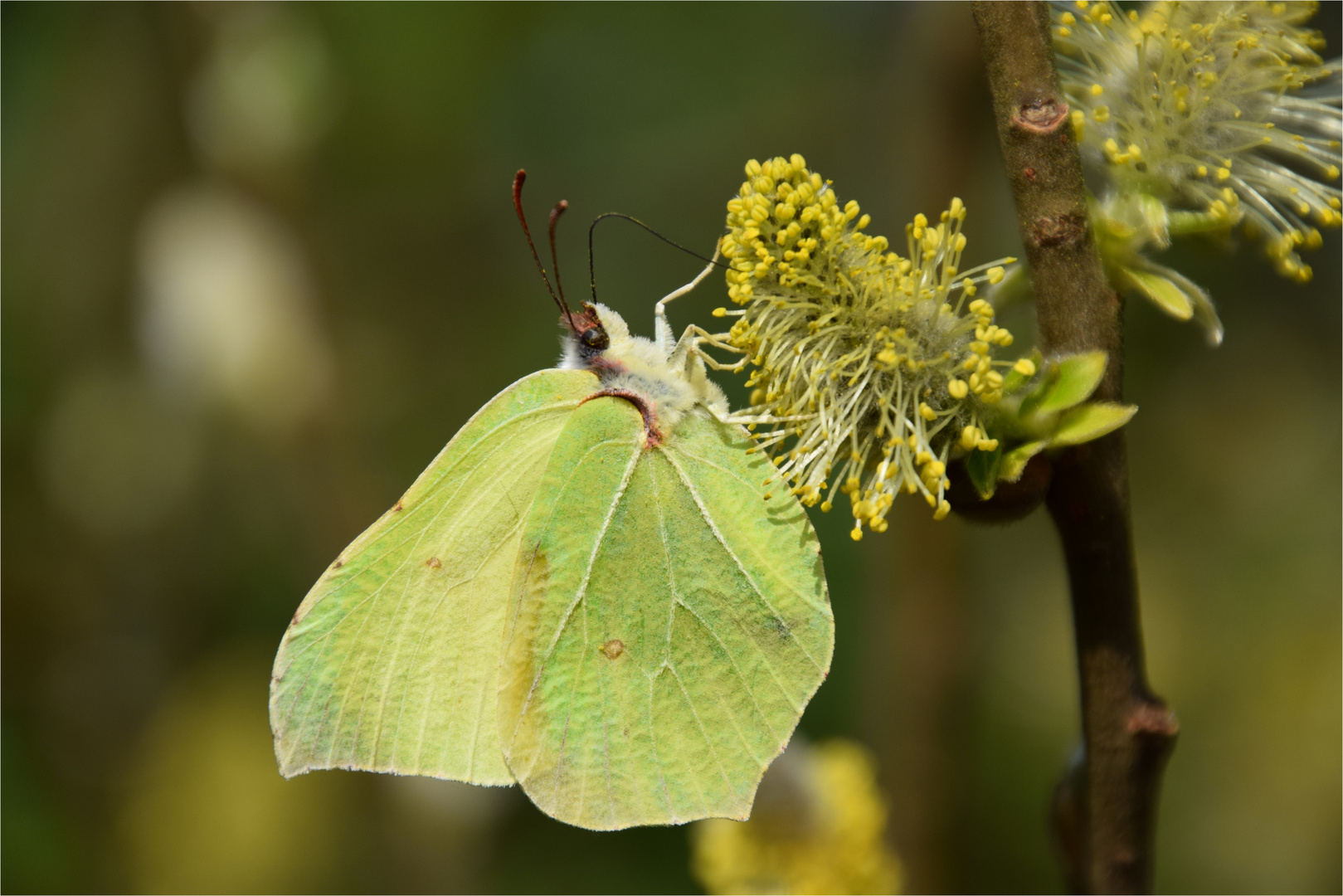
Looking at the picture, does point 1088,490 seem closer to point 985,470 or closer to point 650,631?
point 985,470

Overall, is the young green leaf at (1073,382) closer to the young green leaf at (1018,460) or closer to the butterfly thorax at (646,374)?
the young green leaf at (1018,460)

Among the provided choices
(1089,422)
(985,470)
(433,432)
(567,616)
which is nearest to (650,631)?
(567,616)

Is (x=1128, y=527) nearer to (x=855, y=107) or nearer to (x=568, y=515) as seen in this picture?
(x=568, y=515)

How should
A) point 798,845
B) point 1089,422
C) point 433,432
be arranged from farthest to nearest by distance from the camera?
point 433,432 < point 798,845 < point 1089,422


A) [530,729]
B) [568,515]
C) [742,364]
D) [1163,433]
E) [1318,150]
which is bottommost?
[1163,433]

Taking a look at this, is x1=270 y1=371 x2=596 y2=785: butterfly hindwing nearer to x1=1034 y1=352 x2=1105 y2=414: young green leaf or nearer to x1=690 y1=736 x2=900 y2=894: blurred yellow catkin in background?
x1=690 y1=736 x2=900 y2=894: blurred yellow catkin in background

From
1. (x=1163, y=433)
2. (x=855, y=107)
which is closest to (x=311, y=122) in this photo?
(x=855, y=107)

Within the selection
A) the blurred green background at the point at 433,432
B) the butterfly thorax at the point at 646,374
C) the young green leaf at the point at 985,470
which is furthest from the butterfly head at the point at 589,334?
the blurred green background at the point at 433,432
